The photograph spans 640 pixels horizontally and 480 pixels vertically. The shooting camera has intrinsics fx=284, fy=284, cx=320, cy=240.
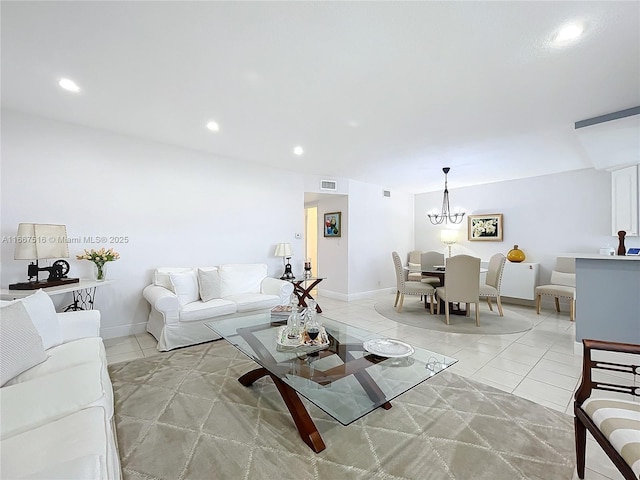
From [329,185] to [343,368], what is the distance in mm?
4352

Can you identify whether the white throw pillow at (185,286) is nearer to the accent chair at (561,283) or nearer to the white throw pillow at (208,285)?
the white throw pillow at (208,285)

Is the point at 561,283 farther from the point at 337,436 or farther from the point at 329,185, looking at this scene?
the point at 337,436

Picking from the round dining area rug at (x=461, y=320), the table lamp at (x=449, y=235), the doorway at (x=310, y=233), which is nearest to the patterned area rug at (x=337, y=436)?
the round dining area rug at (x=461, y=320)

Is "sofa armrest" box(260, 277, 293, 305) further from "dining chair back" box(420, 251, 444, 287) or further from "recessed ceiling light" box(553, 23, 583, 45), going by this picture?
"recessed ceiling light" box(553, 23, 583, 45)

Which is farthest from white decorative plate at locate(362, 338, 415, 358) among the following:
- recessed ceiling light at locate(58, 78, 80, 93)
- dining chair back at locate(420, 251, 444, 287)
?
dining chair back at locate(420, 251, 444, 287)

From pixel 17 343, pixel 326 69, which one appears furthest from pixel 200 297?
pixel 326 69

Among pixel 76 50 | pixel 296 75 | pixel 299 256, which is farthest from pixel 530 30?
pixel 299 256

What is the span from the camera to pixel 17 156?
119 inches

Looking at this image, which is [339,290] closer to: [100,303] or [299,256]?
[299,256]

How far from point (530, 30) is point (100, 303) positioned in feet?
15.8

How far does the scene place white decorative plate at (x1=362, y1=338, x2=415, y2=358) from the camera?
189 centimetres

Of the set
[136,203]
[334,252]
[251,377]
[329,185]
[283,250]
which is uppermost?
[329,185]

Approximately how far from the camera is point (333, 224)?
6.24 metres

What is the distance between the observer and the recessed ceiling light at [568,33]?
1.73 meters
